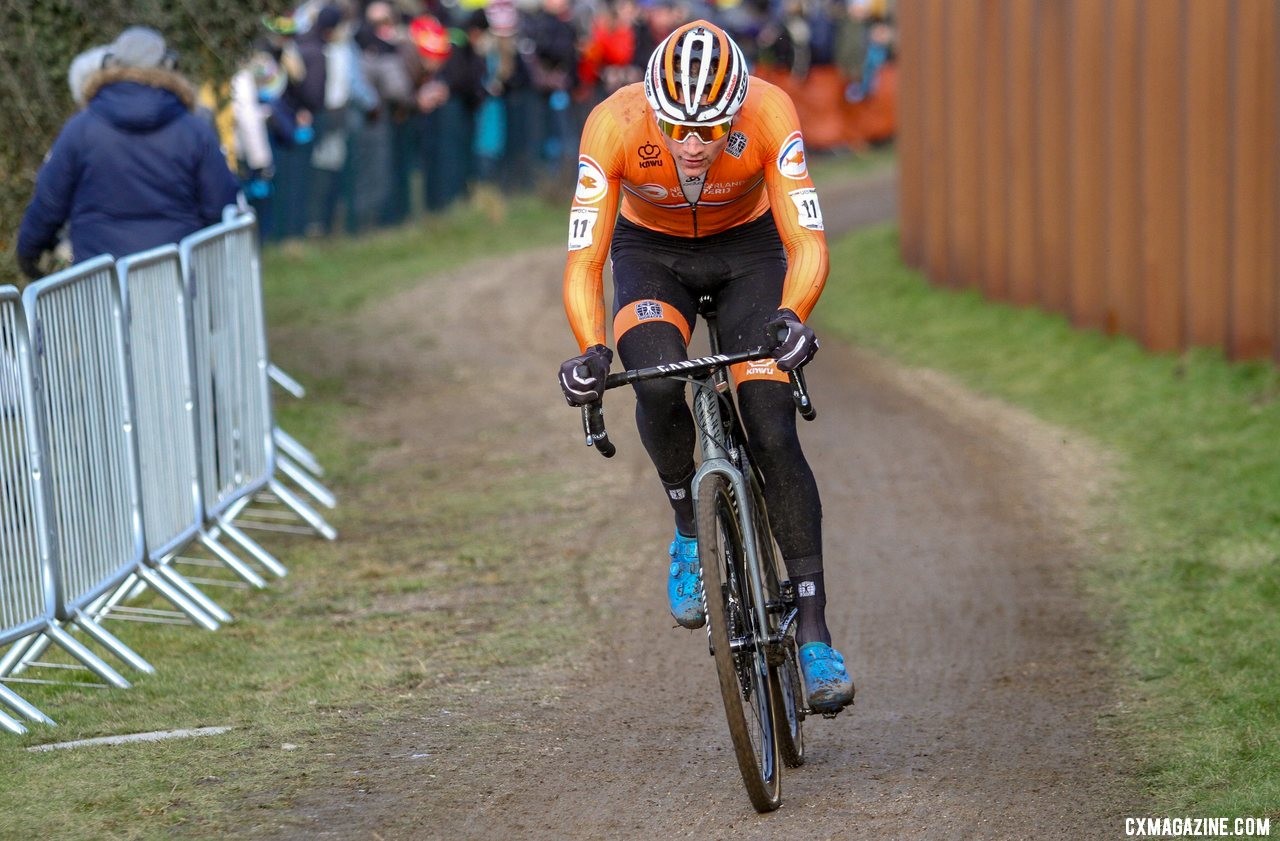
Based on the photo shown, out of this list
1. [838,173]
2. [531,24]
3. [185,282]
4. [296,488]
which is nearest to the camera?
[185,282]

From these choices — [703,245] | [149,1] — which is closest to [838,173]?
[149,1]

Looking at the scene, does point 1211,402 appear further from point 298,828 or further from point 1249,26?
point 298,828

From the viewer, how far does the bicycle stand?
16.7 ft

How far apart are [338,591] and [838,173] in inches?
765

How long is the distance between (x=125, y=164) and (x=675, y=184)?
3.99 m

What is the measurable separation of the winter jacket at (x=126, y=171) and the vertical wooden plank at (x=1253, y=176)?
21.6 feet

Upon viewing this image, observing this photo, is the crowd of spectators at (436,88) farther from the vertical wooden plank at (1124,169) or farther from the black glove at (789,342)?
the black glove at (789,342)

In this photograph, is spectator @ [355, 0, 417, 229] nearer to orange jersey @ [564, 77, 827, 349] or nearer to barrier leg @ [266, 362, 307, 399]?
barrier leg @ [266, 362, 307, 399]

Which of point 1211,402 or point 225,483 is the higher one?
point 225,483

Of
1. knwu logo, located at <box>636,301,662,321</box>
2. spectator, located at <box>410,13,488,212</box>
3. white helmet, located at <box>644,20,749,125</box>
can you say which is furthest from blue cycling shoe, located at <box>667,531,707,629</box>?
spectator, located at <box>410,13,488,212</box>

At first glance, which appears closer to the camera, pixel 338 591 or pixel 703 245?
pixel 703 245

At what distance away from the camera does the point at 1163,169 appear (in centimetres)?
1254

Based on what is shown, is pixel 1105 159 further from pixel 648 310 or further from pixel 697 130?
pixel 697 130

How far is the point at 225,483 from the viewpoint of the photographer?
873 cm
